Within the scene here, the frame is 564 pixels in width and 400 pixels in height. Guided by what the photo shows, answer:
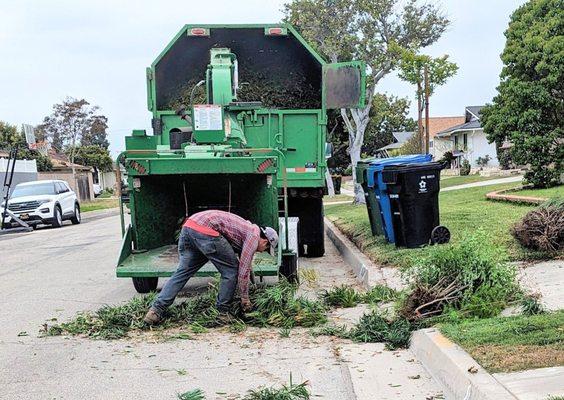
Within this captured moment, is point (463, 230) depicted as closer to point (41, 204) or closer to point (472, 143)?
point (41, 204)

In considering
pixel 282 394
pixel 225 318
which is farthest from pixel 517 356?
pixel 225 318

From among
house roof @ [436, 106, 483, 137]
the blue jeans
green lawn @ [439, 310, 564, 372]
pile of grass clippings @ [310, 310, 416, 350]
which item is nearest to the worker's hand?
the blue jeans

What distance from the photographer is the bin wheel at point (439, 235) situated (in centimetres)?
966

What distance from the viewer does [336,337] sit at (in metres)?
6.65

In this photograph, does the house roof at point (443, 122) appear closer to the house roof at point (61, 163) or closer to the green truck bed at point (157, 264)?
the house roof at point (61, 163)

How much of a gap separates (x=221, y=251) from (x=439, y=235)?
383 centimetres

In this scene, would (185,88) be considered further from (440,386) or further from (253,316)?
(440,386)

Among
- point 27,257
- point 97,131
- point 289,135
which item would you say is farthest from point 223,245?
point 97,131

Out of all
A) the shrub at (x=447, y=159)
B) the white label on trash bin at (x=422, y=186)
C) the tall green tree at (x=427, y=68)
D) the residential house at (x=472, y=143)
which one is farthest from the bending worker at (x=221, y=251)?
the residential house at (x=472, y=143)

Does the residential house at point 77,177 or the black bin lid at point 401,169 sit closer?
the black bin lid at point 401,169

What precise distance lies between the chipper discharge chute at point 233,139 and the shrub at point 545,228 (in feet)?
9.69

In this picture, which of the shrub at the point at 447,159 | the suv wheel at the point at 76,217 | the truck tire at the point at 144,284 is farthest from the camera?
the suv wheel at the point at 76,217

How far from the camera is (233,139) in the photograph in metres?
9.74

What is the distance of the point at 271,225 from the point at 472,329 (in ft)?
12.6
